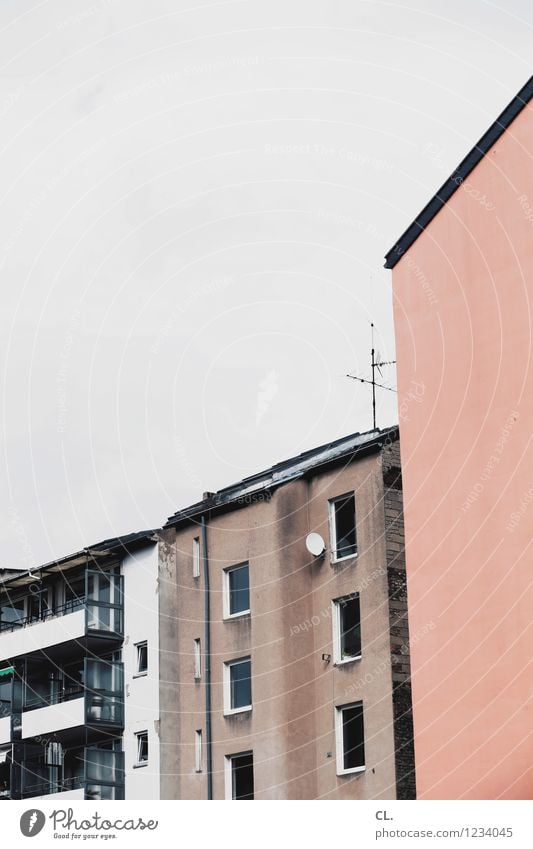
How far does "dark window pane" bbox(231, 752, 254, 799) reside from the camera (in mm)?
39812

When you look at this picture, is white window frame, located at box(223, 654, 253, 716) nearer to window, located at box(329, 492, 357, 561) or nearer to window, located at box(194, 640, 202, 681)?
window, located at box(194, 640, 202, 681)

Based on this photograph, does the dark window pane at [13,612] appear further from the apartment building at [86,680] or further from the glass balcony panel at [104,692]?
the glass balcony panel at [104,692]

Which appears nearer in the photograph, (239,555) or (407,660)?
(407,660)

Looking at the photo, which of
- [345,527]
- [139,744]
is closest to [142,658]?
[139,744]

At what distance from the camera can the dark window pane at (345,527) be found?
38.8m

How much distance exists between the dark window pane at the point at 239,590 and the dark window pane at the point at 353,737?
482cm

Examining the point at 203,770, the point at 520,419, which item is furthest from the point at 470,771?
the point at 203,770

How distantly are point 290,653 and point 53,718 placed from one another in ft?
33.4

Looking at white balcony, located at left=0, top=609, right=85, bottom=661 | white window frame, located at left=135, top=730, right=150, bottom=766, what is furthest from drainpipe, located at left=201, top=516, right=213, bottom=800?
white balcony, located at left=0, top=609, right=85, bottom=661

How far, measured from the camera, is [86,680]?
45375 millimetres

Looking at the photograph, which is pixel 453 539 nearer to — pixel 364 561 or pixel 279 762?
pixel 364 561

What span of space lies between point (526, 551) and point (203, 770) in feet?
60.9
